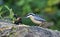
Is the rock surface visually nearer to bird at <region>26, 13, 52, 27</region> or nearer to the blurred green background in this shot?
bird at <region>26, 13, 52, 27</region>

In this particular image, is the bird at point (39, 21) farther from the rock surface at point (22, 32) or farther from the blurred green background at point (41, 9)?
the rock surface at point (22, 32)

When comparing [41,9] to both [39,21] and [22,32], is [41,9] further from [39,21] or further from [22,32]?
[22,32]

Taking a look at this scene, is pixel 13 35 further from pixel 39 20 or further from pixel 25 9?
pixel 25 9

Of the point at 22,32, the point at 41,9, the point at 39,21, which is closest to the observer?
the point at 22,32

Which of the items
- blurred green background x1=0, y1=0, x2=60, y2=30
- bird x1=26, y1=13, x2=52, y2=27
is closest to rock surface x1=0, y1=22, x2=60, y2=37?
bird x1=26, y1=13, x2=52, y2=27

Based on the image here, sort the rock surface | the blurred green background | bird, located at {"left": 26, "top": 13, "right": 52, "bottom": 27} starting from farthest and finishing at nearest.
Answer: the blurred green background → bird, located at {"left": 26, "top": 13, "right": 52, "bottom": 27} → the rock surface

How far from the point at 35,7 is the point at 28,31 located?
1.70 meters

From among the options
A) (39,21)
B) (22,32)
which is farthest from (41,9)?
(22,32)

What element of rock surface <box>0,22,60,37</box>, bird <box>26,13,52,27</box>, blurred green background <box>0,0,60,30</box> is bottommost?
A: rock surface <box>0,22,60,37</box>

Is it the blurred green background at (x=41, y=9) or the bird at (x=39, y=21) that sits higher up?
the blurred green background at (x=41, y=9)

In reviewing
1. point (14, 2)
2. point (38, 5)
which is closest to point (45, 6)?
point (38, 5)

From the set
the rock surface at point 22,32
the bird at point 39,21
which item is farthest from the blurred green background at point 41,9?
the rock surface at point 22,32

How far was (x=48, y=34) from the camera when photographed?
290 centimetres

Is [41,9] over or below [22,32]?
over
